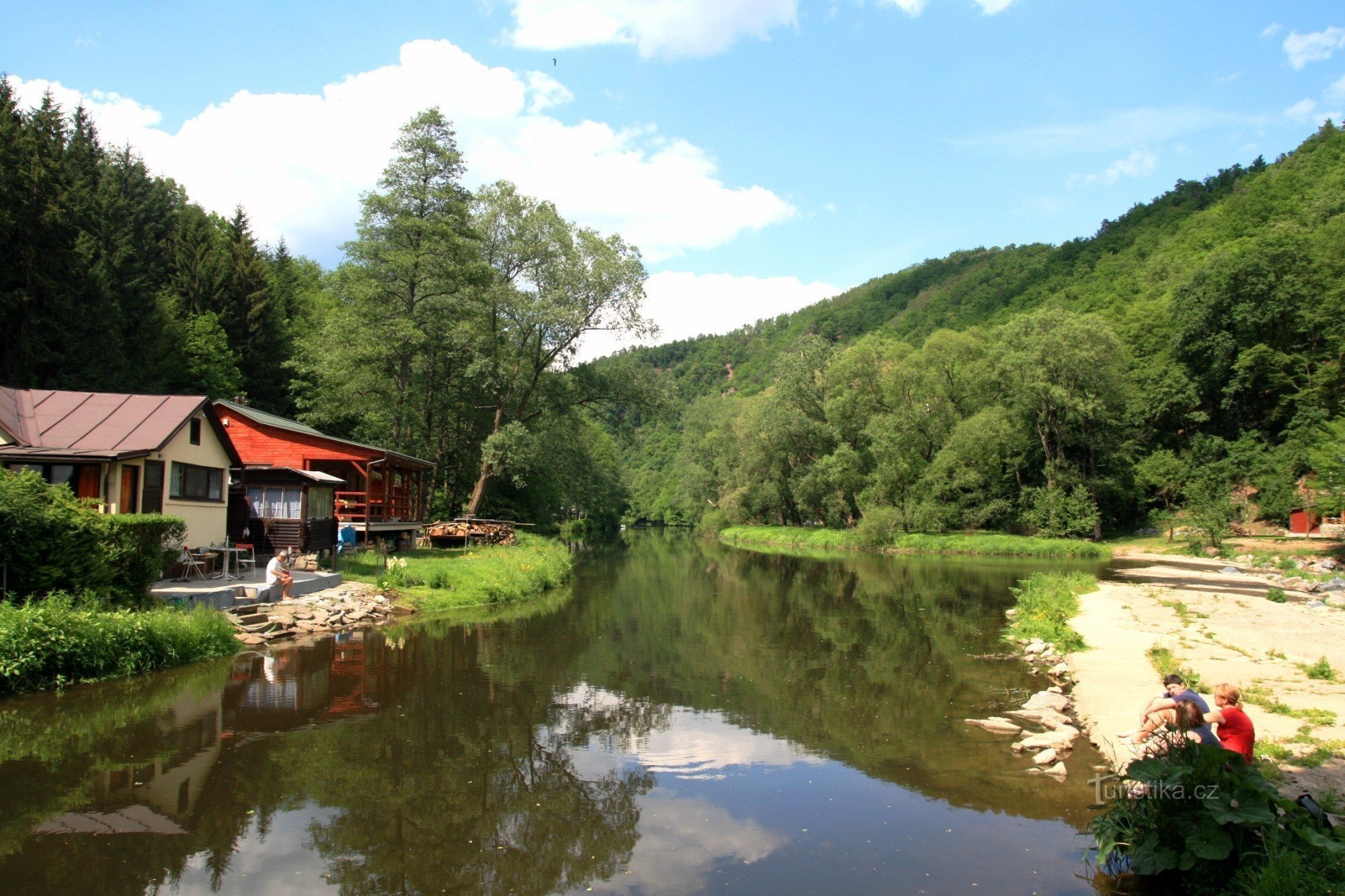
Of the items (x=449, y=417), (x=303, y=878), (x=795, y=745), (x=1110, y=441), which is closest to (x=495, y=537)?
(x=449, y=417)

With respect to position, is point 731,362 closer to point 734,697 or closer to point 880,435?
point 880,435

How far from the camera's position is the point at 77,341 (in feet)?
107

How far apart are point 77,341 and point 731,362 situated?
5960 inches

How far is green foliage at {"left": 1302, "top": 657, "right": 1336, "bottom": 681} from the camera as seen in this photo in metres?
13.0

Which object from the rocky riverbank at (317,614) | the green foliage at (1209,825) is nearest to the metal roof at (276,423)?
the rocky riverbank at (317,614)

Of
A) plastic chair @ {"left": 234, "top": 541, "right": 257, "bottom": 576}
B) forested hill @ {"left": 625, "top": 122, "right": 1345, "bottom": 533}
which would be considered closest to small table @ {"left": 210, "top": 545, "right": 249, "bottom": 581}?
plastic chair @ {"left": 234, "top": 541, "right": 257, "bottom": 576}

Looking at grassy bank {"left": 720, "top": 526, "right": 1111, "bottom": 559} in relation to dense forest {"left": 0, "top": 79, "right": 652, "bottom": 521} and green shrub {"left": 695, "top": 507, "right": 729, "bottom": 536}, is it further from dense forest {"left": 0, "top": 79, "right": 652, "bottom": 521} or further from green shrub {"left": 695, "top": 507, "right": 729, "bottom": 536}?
dense forest {"left": 0, "top": 79, "right": 652, "bottom": 521}

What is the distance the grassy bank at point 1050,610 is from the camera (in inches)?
699

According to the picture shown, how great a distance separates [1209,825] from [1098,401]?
163ft

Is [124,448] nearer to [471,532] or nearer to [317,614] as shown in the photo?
[317,614]

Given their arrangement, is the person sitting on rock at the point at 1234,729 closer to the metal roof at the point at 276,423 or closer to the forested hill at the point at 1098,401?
the metal roof at the point at 276,423

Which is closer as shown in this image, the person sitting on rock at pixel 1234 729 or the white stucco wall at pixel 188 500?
the person sitting on rock at pixel 1234 729

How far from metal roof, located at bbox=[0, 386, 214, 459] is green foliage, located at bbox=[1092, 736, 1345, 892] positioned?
19556 mm

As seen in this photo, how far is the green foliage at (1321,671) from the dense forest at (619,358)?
2483cm
